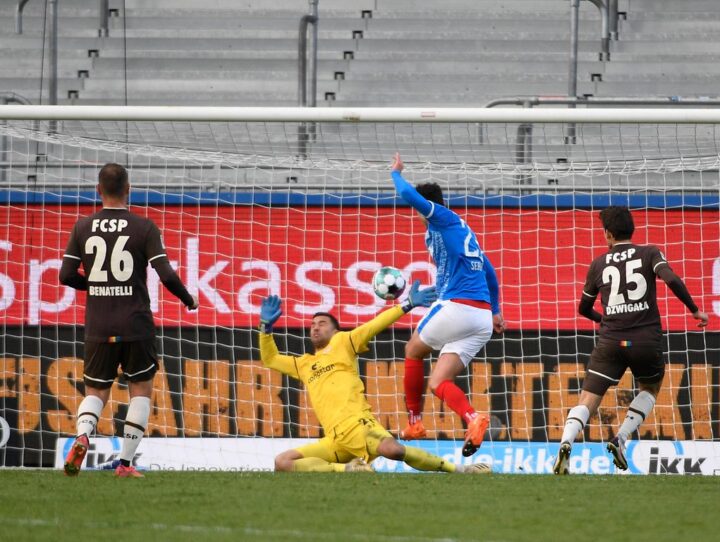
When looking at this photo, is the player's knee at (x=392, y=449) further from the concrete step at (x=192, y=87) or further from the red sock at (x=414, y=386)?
the concrete step at (x=192, y=87)

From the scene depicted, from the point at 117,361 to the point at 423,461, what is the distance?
216cm

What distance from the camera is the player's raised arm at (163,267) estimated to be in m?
7.57

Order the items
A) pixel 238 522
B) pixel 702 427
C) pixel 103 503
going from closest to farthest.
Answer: pixel 238 522 < pixel 103 503 < pixel 702 427

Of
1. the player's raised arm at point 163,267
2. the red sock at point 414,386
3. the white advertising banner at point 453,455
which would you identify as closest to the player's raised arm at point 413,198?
the red sock at point 414,386

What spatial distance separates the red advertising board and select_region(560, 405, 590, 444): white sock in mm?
2522

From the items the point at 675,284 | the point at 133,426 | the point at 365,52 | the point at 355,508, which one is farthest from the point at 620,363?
the point at 365,52

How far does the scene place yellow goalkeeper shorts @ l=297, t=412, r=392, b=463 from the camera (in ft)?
28.2

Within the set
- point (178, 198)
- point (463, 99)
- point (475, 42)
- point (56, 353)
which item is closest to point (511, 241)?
point (178, 198)

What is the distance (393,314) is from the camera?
8500mm

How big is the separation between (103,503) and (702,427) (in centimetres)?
611

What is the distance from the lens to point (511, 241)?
36.4 feet

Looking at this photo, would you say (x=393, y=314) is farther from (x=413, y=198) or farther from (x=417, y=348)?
(x=413, y=198)

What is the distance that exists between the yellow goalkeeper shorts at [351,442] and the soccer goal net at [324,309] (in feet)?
6.53

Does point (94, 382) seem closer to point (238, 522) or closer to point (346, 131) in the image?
point (238, 522)
